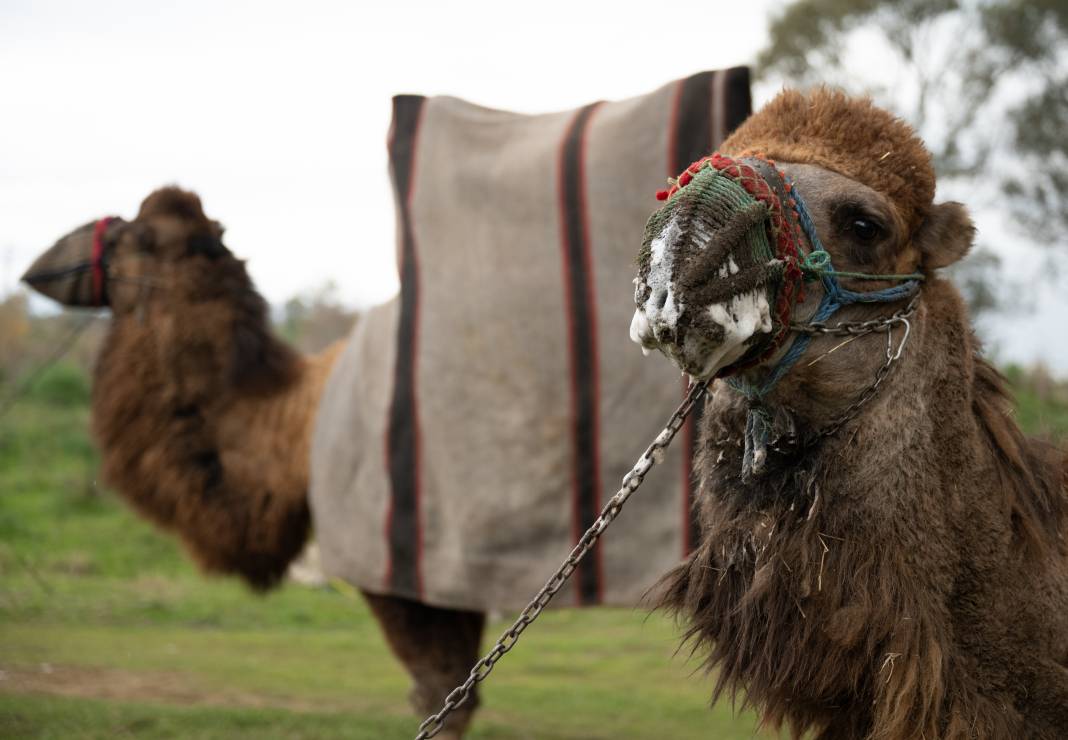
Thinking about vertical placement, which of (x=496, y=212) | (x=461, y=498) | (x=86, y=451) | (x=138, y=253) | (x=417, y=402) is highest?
(x=496, y=212)

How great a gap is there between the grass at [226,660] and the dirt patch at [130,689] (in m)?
0.02

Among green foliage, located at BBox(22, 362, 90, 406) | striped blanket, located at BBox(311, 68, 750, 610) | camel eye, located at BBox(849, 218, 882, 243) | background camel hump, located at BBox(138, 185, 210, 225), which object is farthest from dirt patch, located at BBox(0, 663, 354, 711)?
green foliage, located at BBox(22, 362, 90, 406)

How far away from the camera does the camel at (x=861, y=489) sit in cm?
245

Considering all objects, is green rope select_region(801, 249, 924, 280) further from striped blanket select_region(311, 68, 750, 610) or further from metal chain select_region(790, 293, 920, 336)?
striped blanket select_region(311, 68, 750, 610)

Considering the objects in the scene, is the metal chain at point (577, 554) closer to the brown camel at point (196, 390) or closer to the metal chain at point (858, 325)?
the metal chain at point (858, 325)

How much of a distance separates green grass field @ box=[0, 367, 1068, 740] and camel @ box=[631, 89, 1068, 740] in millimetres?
790

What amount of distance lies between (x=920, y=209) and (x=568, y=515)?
234cm

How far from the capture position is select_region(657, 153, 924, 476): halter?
7.89 feet

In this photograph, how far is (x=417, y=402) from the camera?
5055 mm

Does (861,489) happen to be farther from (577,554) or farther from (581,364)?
(581,364)

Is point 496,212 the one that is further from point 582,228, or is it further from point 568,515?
point 568,515

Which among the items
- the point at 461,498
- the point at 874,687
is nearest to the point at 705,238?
the point at 874,687

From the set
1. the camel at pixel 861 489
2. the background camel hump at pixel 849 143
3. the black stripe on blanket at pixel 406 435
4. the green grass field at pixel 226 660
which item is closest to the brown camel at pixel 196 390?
the black stripe on blanket at pixel 406 435

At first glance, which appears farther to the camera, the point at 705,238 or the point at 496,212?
the point at 496,212
